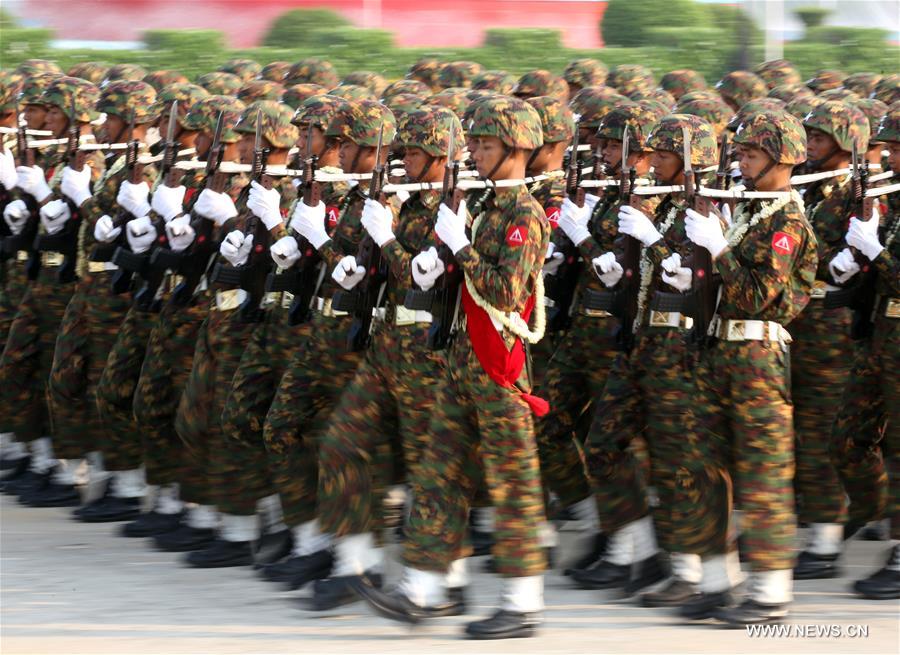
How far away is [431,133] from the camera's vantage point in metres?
7.48

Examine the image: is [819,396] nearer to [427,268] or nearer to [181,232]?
[427,268]

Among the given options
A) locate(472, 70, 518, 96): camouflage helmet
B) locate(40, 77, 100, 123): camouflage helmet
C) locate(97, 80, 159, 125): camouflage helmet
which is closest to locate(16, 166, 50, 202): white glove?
locate(40, 77, 100, 123): camouflage helmet

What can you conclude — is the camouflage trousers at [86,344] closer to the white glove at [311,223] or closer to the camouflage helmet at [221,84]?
the white glove at [311,223]

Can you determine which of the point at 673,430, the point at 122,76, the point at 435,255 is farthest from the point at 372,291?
the point at 122,76

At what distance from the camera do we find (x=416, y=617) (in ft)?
23.4

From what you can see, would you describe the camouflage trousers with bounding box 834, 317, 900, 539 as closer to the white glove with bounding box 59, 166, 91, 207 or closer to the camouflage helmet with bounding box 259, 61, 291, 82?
the white glove with bounding box 59, 166, 91, 207

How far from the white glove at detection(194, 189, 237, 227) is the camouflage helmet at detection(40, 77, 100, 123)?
1.75 m

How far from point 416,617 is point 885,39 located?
13.7 meters

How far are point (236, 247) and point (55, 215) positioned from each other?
1.77 meters

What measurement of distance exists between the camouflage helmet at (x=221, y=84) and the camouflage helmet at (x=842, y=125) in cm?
425

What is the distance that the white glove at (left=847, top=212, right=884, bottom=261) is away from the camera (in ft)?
25.1

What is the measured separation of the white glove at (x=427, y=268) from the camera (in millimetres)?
7016

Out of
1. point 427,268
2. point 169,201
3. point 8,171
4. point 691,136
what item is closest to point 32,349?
point 8,171

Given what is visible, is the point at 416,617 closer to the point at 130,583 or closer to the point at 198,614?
the point at 198,614
